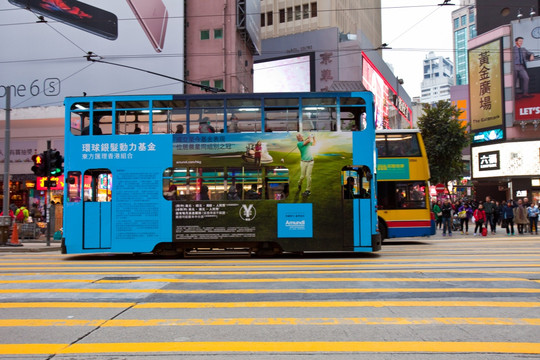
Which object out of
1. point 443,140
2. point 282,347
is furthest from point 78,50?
point 282,347

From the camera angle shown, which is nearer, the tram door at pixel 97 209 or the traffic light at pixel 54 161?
the tram door at pixel 97 209

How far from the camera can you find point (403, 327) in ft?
19.7

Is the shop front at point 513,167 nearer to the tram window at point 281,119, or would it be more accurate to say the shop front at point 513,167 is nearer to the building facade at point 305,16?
the building facade at point 305,16

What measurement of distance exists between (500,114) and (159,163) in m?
39.5

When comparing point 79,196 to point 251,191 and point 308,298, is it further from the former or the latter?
point 308,298

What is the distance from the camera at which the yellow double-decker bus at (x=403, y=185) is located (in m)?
18.7

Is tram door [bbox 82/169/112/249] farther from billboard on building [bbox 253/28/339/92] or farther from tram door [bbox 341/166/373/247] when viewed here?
billboard on building [bbox 253/28/339/92]

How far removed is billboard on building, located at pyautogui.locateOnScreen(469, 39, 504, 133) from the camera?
45094mm

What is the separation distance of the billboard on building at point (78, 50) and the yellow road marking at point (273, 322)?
32.6 meters

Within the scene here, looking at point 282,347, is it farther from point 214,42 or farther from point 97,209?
point 214,42

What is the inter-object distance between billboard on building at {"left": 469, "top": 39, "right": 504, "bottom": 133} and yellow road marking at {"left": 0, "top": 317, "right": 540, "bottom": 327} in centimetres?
4290

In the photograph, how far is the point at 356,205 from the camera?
13.2 meters

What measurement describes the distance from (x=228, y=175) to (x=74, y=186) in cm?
412

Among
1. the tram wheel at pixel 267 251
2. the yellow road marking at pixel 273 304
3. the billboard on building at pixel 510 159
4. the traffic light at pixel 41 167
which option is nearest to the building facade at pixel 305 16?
the billboard on building at pixel 510 159
